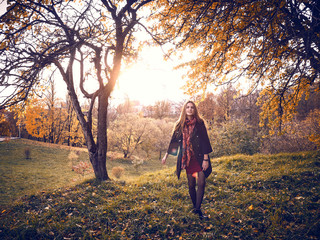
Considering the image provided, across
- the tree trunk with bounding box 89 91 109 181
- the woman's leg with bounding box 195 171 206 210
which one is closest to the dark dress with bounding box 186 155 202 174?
the woman's leg with bounding box 195 171 206 210

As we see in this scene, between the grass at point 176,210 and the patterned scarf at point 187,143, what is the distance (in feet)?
3.71

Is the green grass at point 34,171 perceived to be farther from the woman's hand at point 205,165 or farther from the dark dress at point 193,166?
the woman's hand at point 205,165

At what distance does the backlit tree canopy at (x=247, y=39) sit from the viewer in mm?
3623

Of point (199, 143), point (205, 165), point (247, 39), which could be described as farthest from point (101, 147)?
point (247, 39)

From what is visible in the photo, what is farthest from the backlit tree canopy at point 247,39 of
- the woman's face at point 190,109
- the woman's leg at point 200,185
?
the woman's leg at point 200,185

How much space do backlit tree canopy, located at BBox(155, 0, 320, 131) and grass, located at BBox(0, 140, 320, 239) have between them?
2255mm

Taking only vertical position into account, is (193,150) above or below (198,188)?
above

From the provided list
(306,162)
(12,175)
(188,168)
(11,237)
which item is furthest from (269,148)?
(12,175)

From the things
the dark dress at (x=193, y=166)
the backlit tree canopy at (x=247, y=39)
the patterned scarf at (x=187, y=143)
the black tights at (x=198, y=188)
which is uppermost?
the backlit tree canopy at (x=247, y=39)

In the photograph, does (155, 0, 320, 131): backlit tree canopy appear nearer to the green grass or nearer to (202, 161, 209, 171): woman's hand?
(202, 161, 209, 171): woman's hand

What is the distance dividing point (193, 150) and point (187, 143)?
0.62ft

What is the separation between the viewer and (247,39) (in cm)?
443

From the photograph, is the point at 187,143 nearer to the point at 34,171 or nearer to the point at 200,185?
the point at 200,185

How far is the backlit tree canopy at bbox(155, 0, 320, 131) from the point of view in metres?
3.62
